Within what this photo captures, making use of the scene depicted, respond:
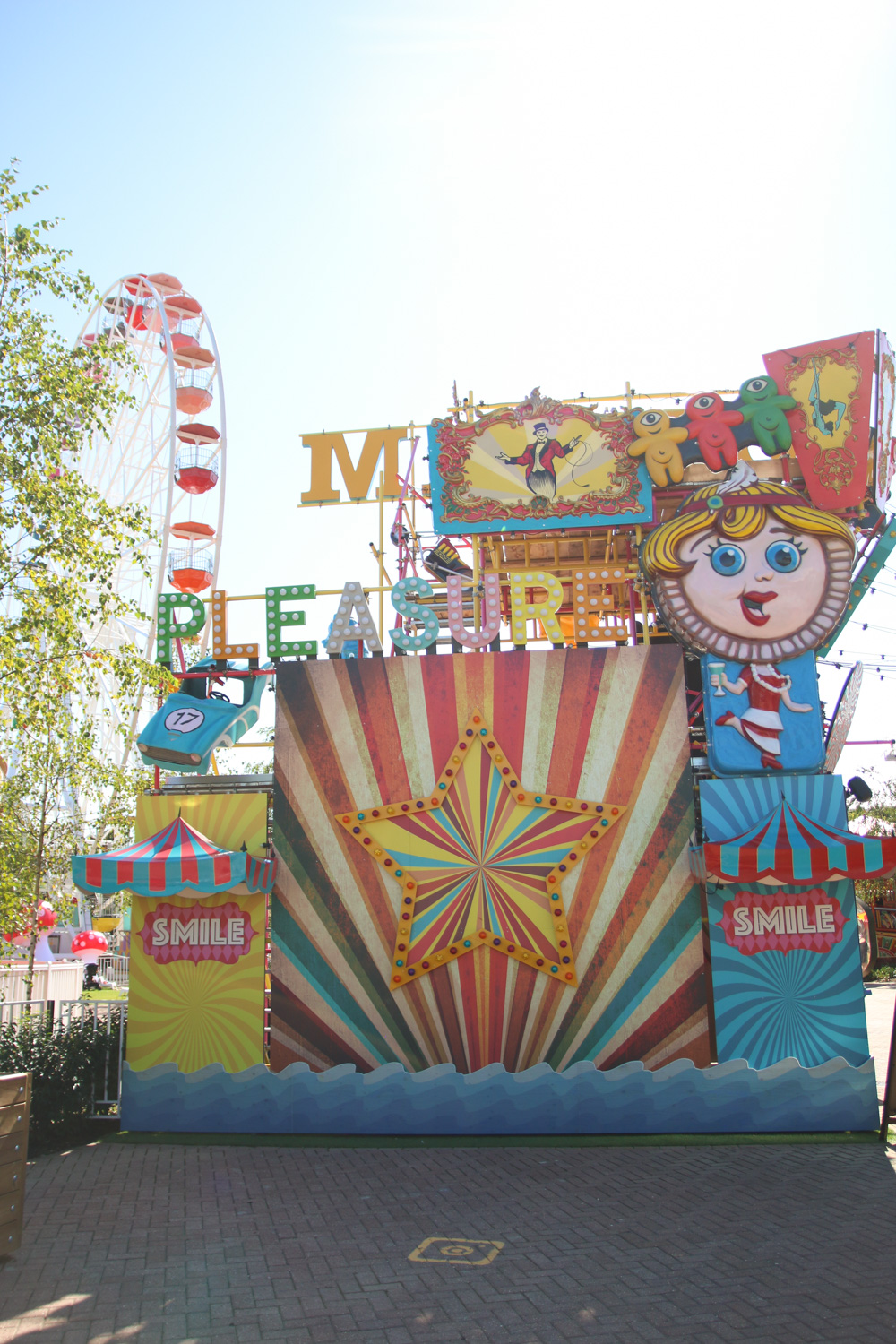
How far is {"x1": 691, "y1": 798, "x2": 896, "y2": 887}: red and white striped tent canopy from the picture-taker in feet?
29.2

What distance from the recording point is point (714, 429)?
35.2ft

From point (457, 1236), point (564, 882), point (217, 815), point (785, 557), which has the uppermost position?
point (785, 557)

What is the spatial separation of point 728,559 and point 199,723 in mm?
6227

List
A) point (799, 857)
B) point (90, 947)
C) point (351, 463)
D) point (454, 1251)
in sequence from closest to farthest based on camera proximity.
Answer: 1. point (454, 1251)
2. point (799, 857)
3. point (351, 463)
4. point (90, 947)

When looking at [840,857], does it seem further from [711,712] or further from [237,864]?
[237,864]

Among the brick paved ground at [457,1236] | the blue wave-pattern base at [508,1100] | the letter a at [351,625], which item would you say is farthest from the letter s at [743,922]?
the letter a at [351,625]

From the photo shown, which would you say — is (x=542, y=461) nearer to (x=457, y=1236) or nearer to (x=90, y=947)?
(x=457, y=1236)

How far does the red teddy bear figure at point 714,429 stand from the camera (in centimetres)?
1068

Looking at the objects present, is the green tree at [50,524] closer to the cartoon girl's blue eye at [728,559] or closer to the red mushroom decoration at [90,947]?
the cartoon girl's blue eye at [728,559]

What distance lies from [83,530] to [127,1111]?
231 inches

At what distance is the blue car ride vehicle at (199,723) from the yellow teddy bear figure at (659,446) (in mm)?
5097

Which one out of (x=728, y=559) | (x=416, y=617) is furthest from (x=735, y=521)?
(x=416, y=617)

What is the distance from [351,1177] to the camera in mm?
8281

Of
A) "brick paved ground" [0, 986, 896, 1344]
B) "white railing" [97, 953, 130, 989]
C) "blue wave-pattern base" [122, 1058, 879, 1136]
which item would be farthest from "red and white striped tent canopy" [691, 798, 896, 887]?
"white railing" [97, 953, 130, 989]
